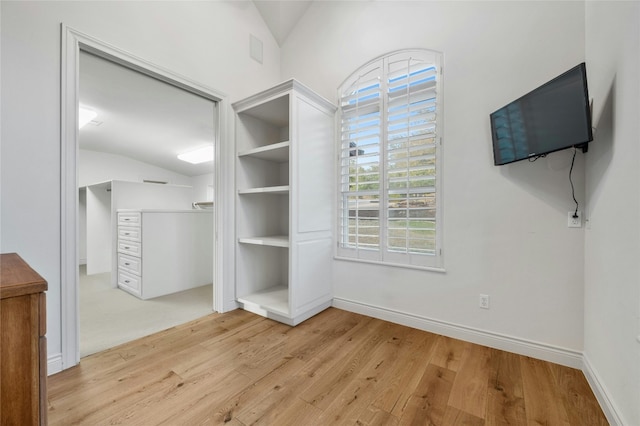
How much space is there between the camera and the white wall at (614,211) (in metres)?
1.12

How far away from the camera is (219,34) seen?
258 cm

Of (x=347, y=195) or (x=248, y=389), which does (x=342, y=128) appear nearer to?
(x=347, y=195)

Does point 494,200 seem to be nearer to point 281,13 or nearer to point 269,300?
point 269,300

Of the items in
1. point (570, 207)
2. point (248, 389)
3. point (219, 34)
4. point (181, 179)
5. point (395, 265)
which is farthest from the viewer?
point (181, 179)

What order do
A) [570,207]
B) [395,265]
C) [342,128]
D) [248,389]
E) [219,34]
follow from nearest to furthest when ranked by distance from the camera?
[248,389] → [570,207] → [395,265] → [219,34] → [342,128]

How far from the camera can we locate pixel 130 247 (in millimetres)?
3217

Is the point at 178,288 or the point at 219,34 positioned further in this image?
the point at 178,288

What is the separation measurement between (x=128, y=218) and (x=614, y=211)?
432cm

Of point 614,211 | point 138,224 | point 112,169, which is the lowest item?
point 138,224

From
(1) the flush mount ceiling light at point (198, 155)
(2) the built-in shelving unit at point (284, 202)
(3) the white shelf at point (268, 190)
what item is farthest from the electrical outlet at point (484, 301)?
(1) the flush mount ceiling light at point (198, 155)

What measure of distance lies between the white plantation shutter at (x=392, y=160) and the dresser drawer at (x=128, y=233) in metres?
2.42

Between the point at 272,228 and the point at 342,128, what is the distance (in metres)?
1.40

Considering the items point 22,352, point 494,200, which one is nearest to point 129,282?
point 22,352

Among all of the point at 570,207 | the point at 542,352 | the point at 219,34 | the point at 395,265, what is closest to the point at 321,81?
the point at 219,34
